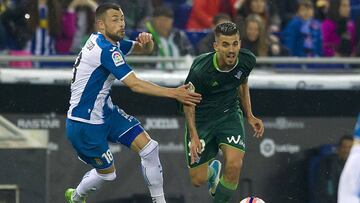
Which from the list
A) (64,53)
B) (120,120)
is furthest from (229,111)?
(64,53)

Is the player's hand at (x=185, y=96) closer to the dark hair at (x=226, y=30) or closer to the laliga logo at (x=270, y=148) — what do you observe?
the dark hair at (x=226, y=30)

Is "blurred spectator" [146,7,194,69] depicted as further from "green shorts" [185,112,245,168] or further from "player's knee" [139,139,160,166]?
"player's knee" [139,139,160,166]

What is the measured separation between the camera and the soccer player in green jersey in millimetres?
12406

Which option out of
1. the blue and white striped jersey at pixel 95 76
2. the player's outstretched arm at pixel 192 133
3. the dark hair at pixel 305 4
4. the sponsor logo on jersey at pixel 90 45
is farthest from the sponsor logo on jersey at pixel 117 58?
the dark hair at pixel 305 4

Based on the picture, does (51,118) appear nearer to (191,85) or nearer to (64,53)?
(64,53)

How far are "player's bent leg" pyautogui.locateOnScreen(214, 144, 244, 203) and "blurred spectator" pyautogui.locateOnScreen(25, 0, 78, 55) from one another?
11.5ft

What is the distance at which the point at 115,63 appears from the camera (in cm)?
1208

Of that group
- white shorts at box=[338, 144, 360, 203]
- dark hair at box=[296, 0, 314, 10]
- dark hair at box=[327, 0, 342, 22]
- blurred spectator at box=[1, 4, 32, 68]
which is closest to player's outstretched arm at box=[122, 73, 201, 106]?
white shorts at box=[338, 144, 360, 203]

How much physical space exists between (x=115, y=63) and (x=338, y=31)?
5.13 metres

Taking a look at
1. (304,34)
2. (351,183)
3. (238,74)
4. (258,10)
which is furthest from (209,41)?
(351,183)

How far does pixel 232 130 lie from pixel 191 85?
2.11 feet

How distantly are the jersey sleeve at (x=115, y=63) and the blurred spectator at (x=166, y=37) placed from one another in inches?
126

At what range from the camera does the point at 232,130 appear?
505 inches

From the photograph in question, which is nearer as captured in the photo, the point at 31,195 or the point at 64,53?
the point at 31,195
